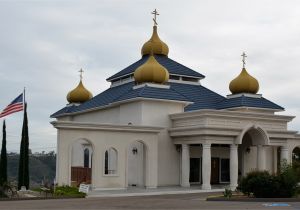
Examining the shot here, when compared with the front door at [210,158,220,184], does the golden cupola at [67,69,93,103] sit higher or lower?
higher

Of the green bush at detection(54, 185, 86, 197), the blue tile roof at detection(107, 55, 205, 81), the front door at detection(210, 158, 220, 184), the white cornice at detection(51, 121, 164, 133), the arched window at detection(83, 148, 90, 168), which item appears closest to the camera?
the green bush at detection(54, 185, 86, 197)

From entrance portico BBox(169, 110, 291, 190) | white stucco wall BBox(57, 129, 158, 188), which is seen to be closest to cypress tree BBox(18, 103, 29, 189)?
white stucco wall BBox(57, 129, 158, 188)

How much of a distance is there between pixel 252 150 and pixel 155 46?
1182 centimetres

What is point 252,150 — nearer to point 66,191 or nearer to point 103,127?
point 103,127

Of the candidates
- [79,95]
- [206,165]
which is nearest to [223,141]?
[206,165]

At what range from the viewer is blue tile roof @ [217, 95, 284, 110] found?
40219 millimetres

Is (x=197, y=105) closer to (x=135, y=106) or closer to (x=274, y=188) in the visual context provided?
(x=135, y=106)

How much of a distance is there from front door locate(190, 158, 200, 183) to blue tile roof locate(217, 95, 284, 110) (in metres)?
4.95

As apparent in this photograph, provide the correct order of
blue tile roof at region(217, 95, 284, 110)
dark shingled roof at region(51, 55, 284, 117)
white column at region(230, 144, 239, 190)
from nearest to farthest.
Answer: white column at region(230, 144, 239, 190) < dark shingled roof at region(51, 55, 284, 117) < blue tile roof at region(217, 95, 284, 110)

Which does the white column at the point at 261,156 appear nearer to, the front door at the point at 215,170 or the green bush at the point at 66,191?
the front door at the point at 215,170

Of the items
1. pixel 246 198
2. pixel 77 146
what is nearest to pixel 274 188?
pixel 246 198

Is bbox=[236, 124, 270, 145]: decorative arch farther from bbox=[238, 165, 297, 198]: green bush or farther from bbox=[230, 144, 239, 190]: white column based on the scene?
bbox=[238, 165, 297, 198]: green bush

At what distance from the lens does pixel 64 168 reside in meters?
30.6

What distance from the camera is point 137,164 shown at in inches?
1412
